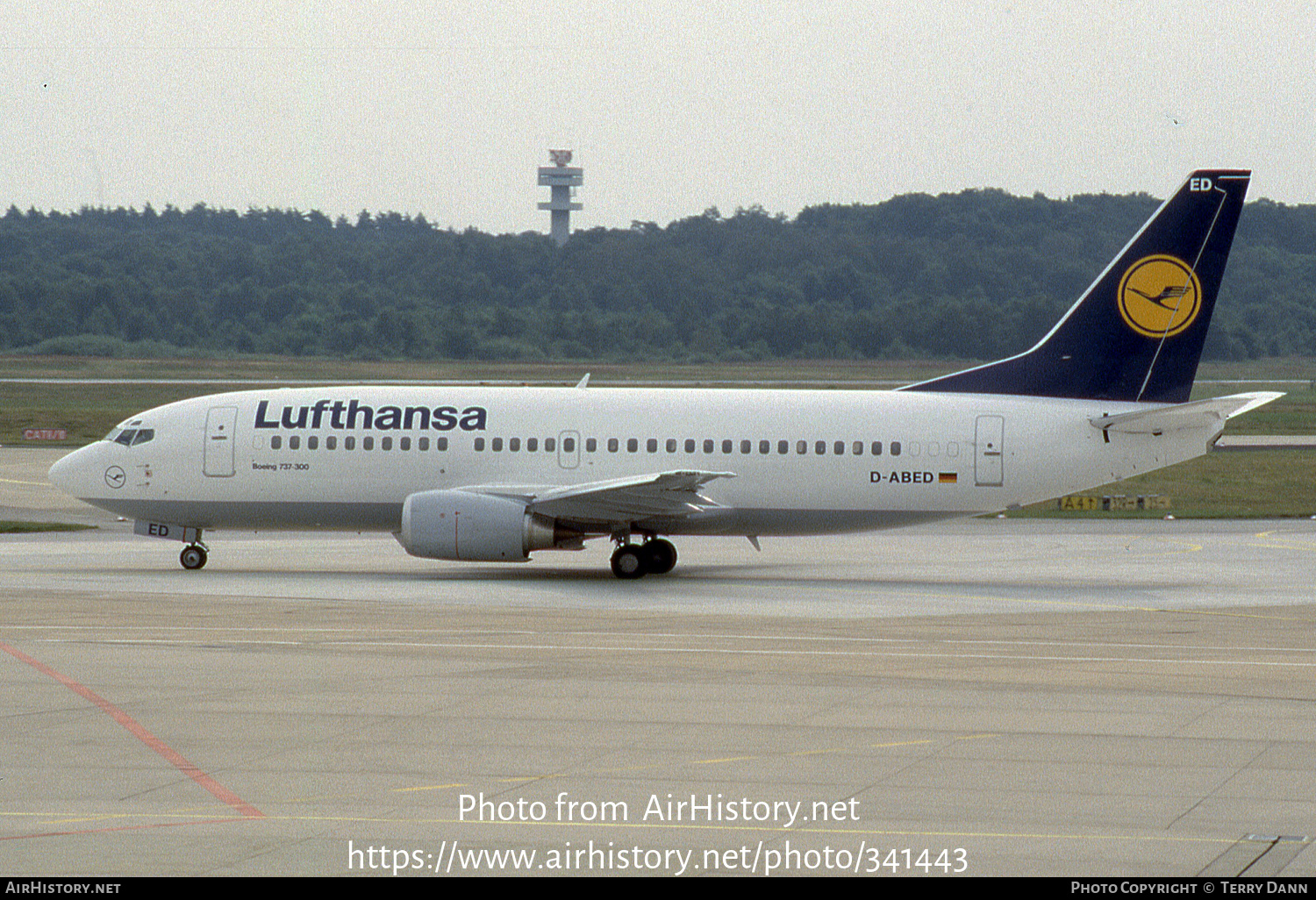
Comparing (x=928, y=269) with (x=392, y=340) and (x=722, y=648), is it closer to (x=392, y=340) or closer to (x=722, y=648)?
(x=392, y=340)

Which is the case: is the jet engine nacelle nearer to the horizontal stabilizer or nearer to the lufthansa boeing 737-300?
the lufthansa boeing 737-300

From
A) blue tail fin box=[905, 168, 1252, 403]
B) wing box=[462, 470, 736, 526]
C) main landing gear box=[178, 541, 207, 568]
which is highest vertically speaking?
blue tail fin box=[905, 168, 1252, 403]

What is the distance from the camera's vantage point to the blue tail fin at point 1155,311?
31.3 meters

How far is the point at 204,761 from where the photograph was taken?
552 inches

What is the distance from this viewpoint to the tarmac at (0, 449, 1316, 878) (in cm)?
1138

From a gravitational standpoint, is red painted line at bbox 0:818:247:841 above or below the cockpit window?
below

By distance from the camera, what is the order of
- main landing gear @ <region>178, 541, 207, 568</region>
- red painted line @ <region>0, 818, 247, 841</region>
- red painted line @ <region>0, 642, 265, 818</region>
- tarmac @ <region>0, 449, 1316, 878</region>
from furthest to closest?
main landing gear @ <region>178, 541, 207, 568</region> → red painted line @ <region>0, 642, 265, 818</region> → red painted line @ <region>0, 818, 247, 841</region> → tarmac @ <region>0, 449, 1316, 878</region>

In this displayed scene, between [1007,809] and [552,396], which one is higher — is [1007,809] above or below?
below

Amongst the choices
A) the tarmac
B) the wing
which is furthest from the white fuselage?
the tarmac

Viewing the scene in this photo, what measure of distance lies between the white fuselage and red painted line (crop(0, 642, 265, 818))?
12140mm

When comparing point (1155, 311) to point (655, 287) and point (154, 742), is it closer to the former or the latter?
point (154, 742)

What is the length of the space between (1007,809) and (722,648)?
9.02 m

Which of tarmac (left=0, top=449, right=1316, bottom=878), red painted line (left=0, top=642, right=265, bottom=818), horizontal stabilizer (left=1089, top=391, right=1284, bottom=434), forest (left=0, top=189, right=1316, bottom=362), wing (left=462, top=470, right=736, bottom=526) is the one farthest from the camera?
forest (left=0, top=189, right=1316, bottom=362)

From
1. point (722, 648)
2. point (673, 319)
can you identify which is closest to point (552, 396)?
point (722, 648)
